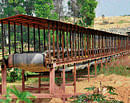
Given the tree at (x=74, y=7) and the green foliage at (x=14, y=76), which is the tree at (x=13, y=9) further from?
the green foliage at (x=14, y=76)

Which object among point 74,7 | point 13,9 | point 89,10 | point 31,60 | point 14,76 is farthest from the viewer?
point 74,7

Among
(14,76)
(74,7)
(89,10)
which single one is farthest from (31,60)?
(74,7)

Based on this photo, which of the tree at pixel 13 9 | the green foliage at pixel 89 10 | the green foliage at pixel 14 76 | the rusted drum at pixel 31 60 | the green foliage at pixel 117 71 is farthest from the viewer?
the green foliage at pixel 89 10

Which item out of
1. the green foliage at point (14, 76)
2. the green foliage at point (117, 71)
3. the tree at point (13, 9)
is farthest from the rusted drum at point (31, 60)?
the tree at point (13, 9)

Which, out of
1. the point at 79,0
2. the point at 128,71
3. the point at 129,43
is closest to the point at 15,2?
the point at 79,0

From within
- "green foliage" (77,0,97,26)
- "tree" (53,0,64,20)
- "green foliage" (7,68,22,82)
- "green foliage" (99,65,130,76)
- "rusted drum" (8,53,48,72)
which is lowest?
"green foliage" (7,68,22,82)

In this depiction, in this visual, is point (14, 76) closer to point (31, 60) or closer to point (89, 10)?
point (31, 60)

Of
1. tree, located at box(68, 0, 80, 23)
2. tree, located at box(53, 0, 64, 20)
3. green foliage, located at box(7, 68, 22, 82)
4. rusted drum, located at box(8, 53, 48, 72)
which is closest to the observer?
rusted drum, located at box(8, 53, 48, 72)

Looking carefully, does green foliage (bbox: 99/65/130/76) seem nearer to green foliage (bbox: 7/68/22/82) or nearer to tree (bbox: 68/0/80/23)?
green foliage (bbox: 7/68/22/82)

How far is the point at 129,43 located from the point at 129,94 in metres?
26.5

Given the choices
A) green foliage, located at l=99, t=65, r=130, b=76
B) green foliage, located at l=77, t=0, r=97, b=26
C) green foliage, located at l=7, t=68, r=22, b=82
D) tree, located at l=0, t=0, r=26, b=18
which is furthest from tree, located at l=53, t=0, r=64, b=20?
green foliage, located at l=7, t=68, r=22, b=82

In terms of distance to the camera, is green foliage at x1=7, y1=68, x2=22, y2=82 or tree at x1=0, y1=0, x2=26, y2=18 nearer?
green foliage at x1=7, y1=68, x2=22, y2=82

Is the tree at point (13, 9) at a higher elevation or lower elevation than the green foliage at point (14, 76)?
higher

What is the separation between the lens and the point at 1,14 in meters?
42.5
